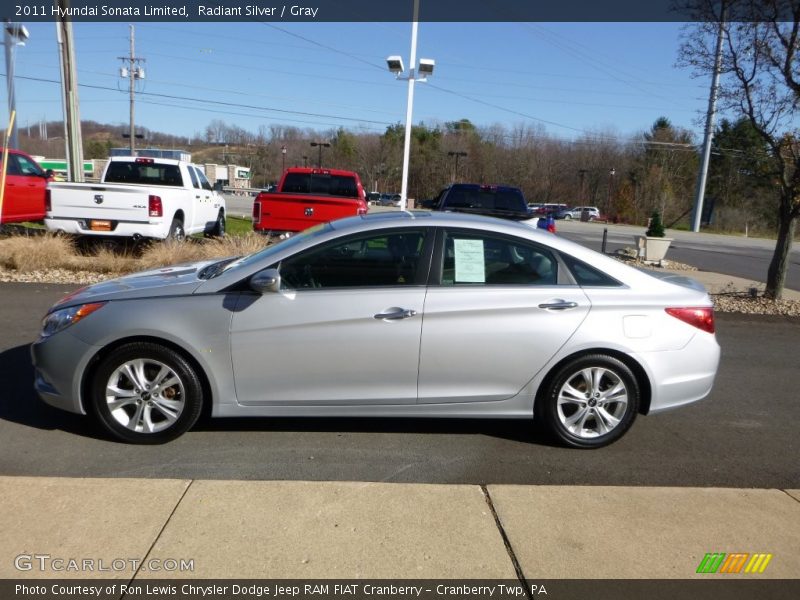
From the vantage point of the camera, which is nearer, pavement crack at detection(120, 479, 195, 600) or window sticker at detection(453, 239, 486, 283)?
pavement crack at detection(120, 479, 195, 600)

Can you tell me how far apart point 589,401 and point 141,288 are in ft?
10.3

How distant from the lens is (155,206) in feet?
35.7

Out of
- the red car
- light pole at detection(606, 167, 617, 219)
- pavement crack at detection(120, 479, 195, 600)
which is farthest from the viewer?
light pole at detection(606, 167, 617, 219)

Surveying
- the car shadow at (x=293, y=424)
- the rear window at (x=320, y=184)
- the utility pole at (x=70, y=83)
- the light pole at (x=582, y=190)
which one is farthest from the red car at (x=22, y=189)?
the light pole at (x=582, y=190)

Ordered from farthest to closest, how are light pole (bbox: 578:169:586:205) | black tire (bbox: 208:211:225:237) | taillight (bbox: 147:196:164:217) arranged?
light pole (bbox: 578:169:586:205)
black tire (bbox: 208:211:225:237)
taillight (bbox: 147:196:164:217)

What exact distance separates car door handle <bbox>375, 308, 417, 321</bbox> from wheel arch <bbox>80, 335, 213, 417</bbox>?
1.21 m

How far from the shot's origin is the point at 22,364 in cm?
572

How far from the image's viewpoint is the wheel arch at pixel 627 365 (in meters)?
4.30

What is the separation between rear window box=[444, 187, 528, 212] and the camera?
40.5 feet

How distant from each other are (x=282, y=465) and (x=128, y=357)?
1.21 m

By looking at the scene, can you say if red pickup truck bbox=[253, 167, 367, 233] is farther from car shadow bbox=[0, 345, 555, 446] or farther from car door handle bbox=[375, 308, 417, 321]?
car door handle bbox=[375, 308, 417, 321]

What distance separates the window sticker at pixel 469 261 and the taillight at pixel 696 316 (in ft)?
4.38

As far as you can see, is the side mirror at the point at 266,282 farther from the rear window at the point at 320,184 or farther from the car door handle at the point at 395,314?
the rear window at the point at 320,184

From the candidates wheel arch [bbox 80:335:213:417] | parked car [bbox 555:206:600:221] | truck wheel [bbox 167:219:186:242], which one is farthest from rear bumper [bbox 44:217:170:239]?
parked car [bbox 555:206:600:221]
